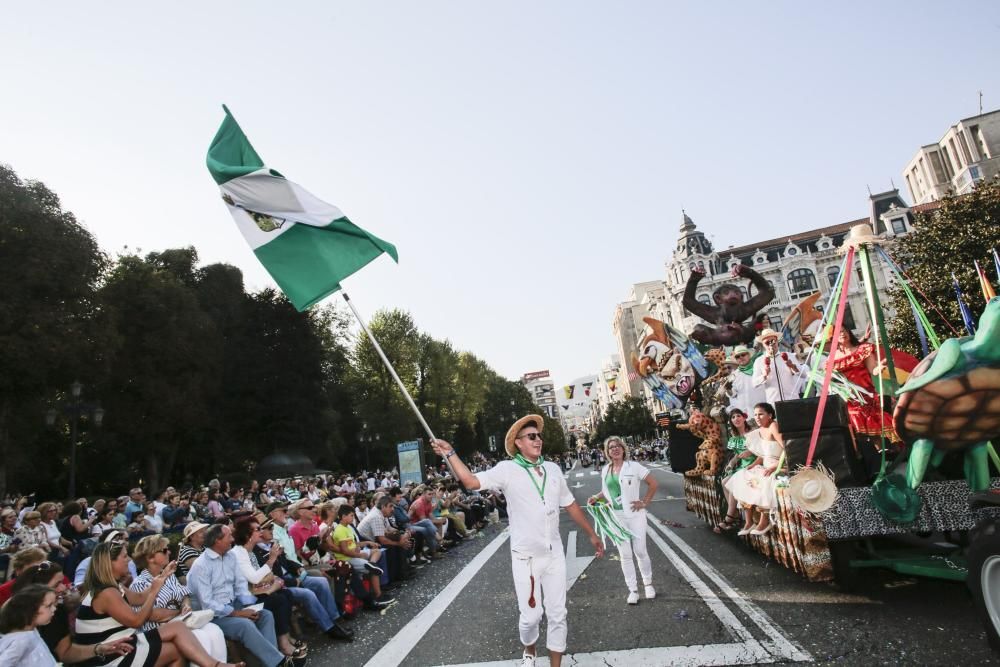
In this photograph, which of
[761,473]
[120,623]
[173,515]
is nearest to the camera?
[120,623]

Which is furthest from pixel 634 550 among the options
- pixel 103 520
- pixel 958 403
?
pixel 103 520

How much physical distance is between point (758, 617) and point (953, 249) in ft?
63.0

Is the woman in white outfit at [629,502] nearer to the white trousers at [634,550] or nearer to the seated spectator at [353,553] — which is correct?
the white trousers at [634,550]

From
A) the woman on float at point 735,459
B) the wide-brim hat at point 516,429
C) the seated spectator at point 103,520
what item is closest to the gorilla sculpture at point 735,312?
the woman on float at point 735,459

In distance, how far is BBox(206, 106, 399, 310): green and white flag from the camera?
602cm

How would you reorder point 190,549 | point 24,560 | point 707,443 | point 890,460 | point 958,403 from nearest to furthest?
1. point 958,403
2. point 24,560
3. point 890,460
4. point 190,549
5. point 707,443

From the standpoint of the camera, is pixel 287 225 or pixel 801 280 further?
pixel 801 280

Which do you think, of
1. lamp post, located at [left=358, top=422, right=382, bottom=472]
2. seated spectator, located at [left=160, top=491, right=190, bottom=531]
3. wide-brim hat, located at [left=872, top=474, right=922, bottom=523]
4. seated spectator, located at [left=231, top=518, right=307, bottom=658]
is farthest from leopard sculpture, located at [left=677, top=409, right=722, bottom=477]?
lamp post, located at [left=358, top=422, right=382, bottom=472]

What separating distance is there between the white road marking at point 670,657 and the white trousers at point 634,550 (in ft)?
5.22

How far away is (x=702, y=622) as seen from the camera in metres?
5.46

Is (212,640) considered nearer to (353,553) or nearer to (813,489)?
(353,553)

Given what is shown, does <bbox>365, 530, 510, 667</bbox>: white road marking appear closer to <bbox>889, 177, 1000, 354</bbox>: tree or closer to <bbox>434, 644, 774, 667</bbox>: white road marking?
<bbox>434, 644, 774, 667</bbox>: white road marking

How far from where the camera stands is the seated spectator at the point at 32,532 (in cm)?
949

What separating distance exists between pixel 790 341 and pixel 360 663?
10.6 metres
